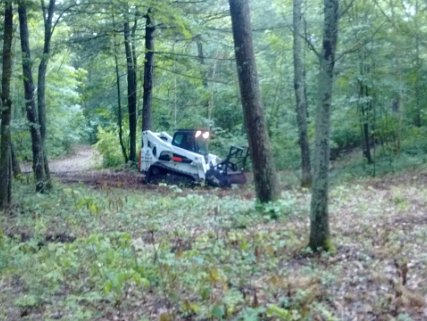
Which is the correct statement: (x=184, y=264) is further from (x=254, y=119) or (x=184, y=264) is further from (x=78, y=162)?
(x=78, y=162)

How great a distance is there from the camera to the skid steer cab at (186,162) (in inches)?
726

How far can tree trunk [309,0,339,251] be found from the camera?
7.23 meters

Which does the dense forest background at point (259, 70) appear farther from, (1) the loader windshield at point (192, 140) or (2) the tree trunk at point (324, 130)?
(2) the tree trunk at point (324, 130)

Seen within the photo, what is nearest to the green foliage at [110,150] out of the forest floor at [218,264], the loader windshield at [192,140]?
the loader windshield at [192,140]

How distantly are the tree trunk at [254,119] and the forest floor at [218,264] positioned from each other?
0.57m

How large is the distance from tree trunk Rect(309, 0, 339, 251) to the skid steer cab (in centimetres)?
1057

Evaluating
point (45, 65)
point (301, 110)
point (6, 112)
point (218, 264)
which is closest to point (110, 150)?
point (45, 65)

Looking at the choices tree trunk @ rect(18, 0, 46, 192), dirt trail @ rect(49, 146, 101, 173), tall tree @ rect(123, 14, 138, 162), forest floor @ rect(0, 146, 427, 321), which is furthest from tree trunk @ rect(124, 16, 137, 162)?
forest floor @ rect(0, 146, 427, 321)

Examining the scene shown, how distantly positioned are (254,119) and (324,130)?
4316 mm

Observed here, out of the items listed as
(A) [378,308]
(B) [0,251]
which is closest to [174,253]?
(B) [0,251]

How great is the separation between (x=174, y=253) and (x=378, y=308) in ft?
10.8

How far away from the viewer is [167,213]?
12336mm

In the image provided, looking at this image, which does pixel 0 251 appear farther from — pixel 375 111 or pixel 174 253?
pixel 375 111

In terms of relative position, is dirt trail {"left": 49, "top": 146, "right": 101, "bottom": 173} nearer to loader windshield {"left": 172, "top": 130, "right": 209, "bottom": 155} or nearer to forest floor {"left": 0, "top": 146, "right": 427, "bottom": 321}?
loader windshield {"left": 172, "top": 130, "right": 209, "bottom": 155}
